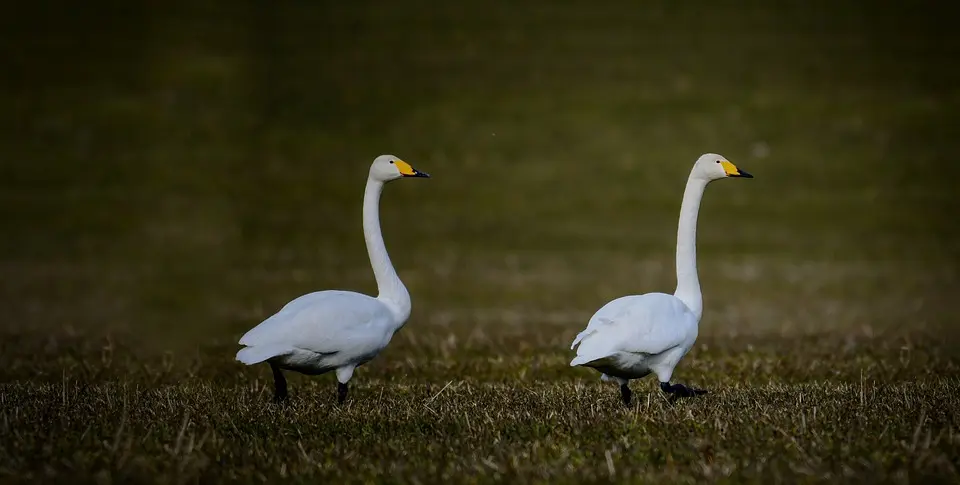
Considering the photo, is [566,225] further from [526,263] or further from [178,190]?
[178,190]

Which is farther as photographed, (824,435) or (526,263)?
(526,263)

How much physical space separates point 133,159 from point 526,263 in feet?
49.6

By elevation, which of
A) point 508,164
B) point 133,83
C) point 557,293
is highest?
point 133,83

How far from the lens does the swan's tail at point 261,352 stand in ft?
27.3

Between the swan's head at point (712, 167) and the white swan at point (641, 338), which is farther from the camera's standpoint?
the swan's head at point (712, 167)

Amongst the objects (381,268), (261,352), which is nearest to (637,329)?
(381,268)

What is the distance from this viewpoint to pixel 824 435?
22.5 ft

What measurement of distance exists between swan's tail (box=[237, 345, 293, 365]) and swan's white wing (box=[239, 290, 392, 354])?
0.03 m

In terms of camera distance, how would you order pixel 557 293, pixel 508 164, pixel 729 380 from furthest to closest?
pixel 508 164 < pixel 557 293 < pixel 729 380

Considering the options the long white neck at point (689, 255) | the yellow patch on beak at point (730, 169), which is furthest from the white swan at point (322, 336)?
the yellow patch on beak at point (730, 169)

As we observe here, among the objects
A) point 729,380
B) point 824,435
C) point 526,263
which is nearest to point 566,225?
point 526,263

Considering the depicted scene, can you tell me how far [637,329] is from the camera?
8.30 m

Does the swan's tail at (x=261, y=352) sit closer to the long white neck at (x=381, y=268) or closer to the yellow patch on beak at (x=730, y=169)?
the long white neck at (x=381, y=268)

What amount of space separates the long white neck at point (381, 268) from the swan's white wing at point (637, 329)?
154cm
